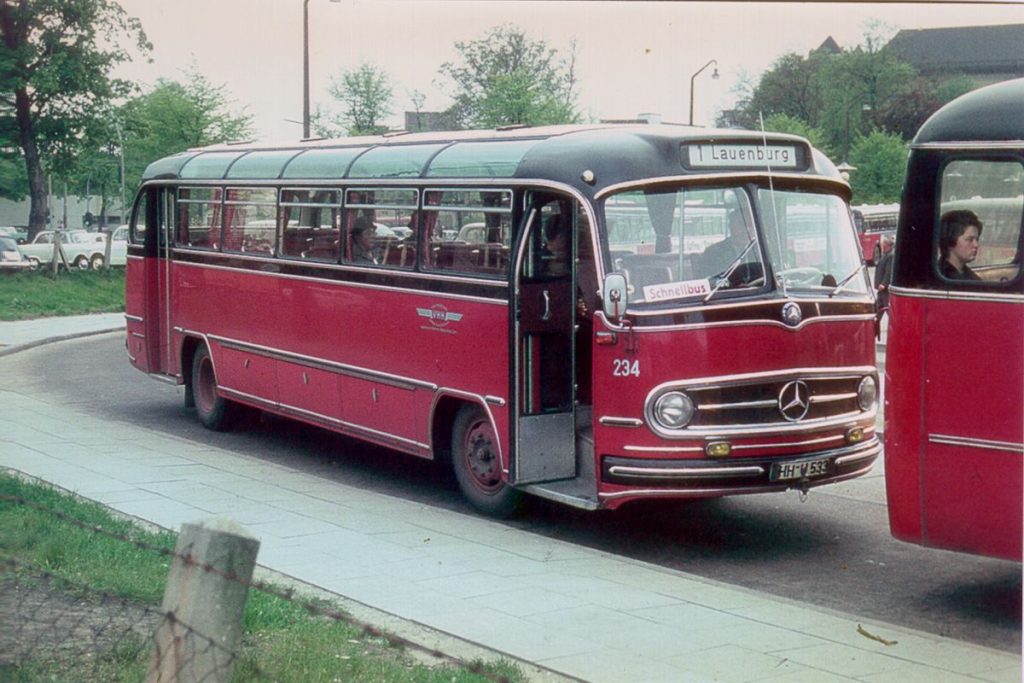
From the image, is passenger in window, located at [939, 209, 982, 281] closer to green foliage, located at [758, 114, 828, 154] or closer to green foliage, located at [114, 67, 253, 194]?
green foliage, located at [758, 114, 828, 154]

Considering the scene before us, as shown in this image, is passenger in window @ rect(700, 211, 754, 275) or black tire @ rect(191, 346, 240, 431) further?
black tire @ rect(191, 346, 240, 431)

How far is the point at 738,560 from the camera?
30.0ft

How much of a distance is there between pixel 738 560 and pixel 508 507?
1.78 meters

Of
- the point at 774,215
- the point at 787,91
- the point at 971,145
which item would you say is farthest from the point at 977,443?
the point at 787,91

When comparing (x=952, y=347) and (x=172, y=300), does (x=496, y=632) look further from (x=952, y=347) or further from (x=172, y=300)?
(x=172, y=300)

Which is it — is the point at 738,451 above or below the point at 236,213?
below

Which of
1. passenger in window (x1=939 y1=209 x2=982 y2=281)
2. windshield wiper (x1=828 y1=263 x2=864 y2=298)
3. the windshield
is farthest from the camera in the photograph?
windshield wiper (x1=828 y1=263 x2=864 y2=298)

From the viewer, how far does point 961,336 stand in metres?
7.00

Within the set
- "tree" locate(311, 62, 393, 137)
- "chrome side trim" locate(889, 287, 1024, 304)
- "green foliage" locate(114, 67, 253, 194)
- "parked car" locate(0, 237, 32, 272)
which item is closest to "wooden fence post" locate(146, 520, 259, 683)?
"chrome side trim" locate(889, 287, 1024, 304)

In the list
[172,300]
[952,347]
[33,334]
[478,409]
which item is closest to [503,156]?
[478,409]

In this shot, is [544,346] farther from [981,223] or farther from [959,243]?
[981,223]

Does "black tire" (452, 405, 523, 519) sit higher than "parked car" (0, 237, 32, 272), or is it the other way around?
"parked car" (0, 237, 32, 272)

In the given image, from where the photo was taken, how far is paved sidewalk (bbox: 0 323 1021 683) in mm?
6316

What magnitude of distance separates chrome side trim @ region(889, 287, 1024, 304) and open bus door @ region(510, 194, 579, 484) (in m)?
2.90
